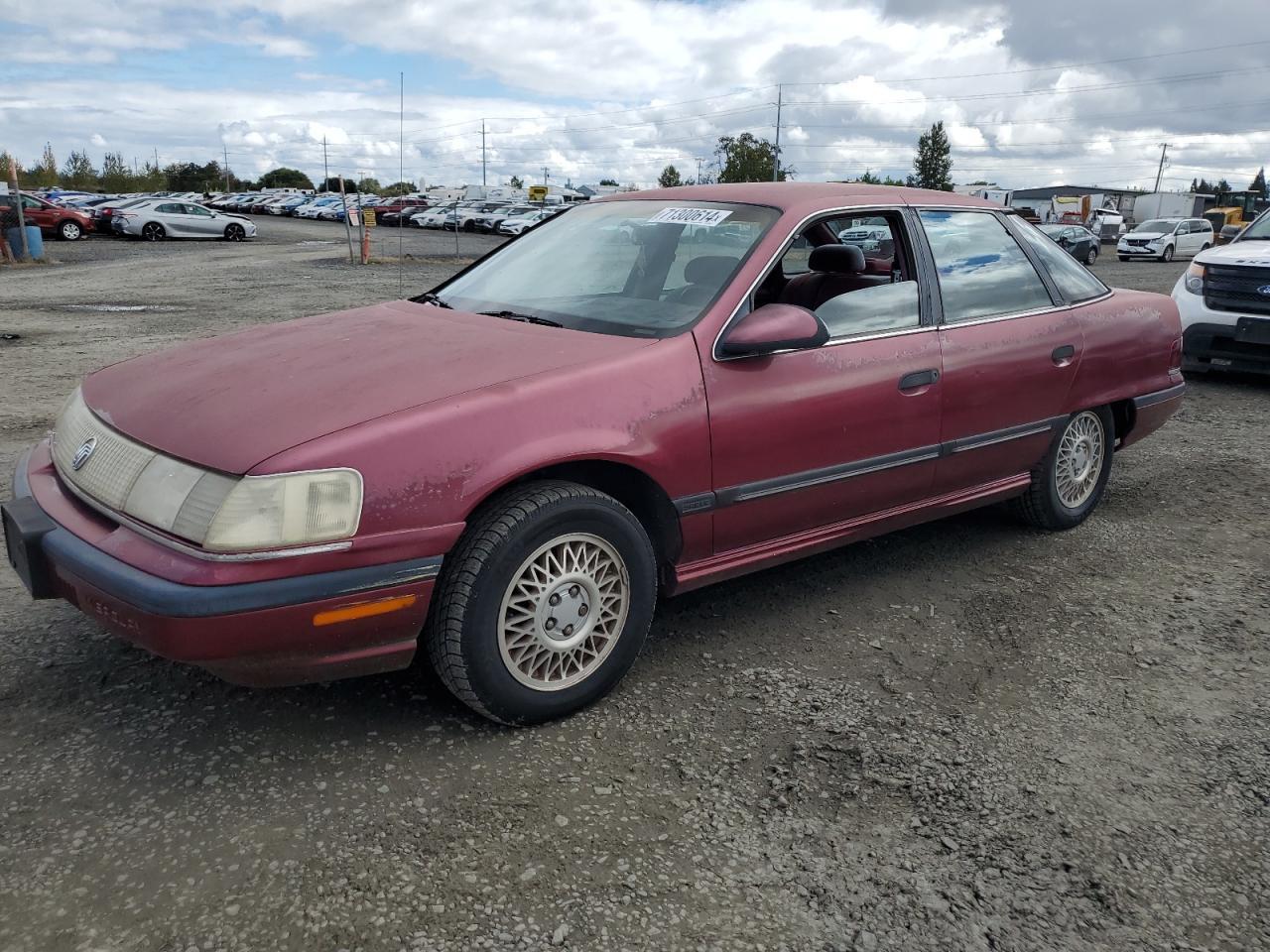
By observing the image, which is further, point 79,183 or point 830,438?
point 79,183

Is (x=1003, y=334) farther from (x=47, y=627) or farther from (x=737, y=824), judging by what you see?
(x=47, y=627)

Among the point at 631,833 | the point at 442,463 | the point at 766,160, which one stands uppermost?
the point at 766,160

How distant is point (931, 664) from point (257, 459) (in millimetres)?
2264

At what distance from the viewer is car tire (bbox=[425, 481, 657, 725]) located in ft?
8.93

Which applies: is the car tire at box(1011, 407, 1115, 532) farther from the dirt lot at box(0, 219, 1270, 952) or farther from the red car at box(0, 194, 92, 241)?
the red car at box(0, 194, 92, 241)

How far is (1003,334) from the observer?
4.09 metres

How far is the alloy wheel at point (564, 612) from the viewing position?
2838 millimetres

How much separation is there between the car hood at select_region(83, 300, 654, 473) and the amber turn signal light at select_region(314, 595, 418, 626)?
0.41 meters

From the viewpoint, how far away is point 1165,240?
107 ft

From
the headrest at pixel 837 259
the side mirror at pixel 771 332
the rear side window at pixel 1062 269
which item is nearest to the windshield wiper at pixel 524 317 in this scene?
the side mirror at pixel 771 332

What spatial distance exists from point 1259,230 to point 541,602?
357 inches

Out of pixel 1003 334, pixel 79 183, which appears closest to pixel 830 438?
pixel 1003 334

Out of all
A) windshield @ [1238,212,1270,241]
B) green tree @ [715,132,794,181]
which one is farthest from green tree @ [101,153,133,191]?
windshield @ [1238,212,1270,241]

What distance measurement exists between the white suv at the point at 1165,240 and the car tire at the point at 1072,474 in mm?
32138
